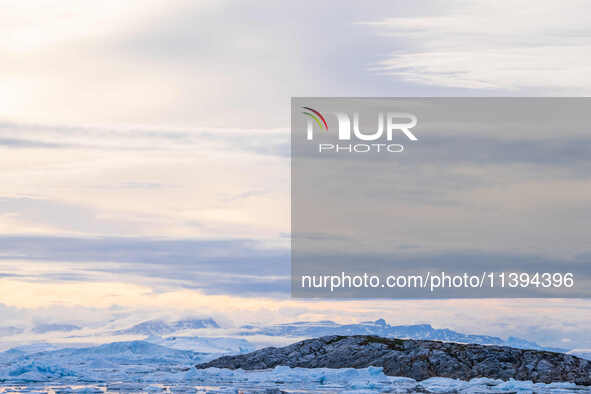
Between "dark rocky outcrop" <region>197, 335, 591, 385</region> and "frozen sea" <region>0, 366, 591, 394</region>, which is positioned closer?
"frozen sea" <region>0, 366, 591, 394</region>

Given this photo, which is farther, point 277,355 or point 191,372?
point 277,355

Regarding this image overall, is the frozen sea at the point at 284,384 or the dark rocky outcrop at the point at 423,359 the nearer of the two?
the frozen sea at the point at 284,384

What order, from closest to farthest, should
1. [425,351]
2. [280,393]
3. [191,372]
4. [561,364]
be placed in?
[280,393], [191,372], [561,364], [425,351]

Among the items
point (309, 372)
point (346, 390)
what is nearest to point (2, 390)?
point (346, 390)

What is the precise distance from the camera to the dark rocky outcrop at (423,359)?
6280 inches

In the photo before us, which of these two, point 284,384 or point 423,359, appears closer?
point 284,384

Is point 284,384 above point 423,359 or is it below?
above

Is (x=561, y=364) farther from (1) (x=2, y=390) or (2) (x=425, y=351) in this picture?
(1) (x=2, y=390)

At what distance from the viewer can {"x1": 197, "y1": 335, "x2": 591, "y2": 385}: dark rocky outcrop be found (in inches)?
6280

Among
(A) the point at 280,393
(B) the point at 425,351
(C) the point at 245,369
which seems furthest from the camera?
(C) the point at 245,369

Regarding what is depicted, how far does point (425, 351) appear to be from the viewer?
174 meters

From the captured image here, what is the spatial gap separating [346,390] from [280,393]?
1357 cm

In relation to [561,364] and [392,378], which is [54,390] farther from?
[561,364]

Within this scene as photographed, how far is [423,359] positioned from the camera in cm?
17012
